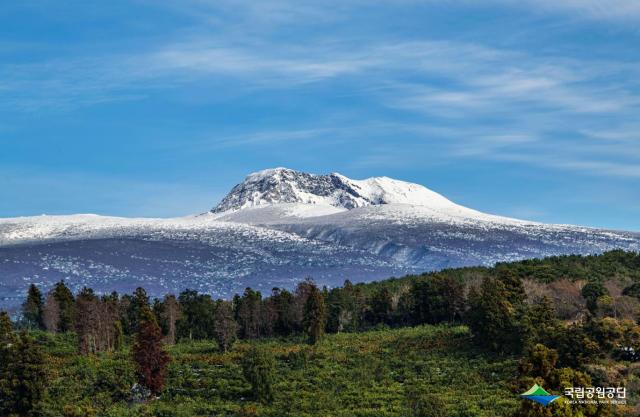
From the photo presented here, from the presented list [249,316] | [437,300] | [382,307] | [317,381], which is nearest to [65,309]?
[249,316]

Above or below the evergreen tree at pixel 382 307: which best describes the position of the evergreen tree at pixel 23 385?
below

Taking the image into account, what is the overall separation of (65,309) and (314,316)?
33330mm

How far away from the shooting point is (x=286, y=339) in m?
98.6

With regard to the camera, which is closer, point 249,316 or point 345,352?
point 345,352

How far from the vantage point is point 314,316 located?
92938 millimetres

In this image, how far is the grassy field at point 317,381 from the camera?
61.9m

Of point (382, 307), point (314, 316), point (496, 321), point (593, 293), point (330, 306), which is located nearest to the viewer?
point (496, 321)

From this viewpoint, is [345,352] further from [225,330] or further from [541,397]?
[541,397]

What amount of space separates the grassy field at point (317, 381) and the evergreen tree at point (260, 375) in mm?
830

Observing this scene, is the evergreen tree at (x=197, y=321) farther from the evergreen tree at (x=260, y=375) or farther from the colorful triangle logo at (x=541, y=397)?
the colorful triangle logo at (x=541, y=397)

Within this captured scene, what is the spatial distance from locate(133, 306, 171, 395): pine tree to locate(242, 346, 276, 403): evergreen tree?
6476 millimetres

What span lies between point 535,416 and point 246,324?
61733mm

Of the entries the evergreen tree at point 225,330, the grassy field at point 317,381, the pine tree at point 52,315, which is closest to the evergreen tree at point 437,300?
the grassy field at point 317,381

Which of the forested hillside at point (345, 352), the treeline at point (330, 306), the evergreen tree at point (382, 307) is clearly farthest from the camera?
the evergreen tree at point (382, 307)
